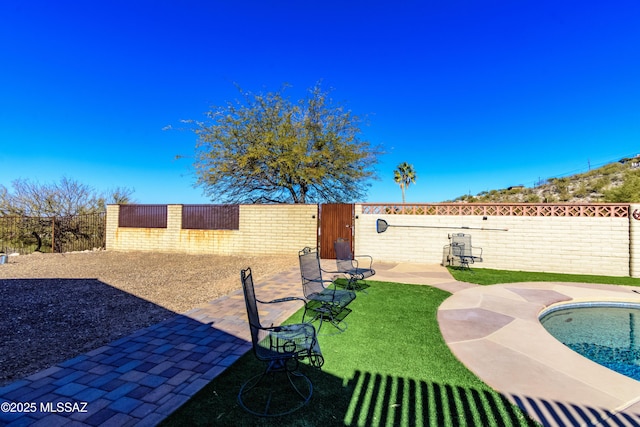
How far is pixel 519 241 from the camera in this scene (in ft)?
29.5

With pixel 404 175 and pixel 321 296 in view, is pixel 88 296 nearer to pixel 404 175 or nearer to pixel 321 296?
pixel 321 296

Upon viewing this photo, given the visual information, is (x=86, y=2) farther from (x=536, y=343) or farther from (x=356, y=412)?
(x=536, y=343)

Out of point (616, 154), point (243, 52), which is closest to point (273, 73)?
point (243, 52)

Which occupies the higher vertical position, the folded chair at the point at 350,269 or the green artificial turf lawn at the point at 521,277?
the folded chair at the point at 350,269

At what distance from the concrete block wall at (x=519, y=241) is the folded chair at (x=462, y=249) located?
183 millimetres

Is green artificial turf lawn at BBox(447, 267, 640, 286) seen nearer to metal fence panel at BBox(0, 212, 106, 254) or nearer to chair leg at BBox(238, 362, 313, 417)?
chair leg at BBox(238, 362, 313, 417)

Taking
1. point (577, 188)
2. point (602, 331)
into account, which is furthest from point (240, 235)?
point (577, 188)

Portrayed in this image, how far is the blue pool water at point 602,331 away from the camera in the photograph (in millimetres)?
3403

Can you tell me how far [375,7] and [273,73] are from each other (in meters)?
5.39

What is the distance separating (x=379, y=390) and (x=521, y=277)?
7.40 metres

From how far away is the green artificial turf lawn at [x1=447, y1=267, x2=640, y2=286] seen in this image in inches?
287

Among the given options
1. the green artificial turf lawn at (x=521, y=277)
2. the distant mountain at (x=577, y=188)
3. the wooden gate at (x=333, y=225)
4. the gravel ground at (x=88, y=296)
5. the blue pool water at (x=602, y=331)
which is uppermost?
the distant mountain at (x=577, y=188)

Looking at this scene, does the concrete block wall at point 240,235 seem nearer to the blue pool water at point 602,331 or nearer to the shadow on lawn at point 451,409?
the blue pool water at point 602,331

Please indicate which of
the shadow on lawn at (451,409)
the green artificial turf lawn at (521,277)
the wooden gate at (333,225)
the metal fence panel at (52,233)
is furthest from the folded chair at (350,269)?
the metal fence panel at (52,233)
